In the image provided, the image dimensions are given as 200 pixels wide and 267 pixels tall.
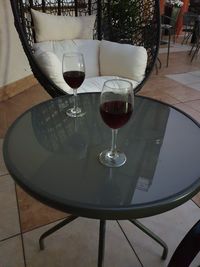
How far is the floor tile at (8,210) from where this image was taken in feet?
4.11

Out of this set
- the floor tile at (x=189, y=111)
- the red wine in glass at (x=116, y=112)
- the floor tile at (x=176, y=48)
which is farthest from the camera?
the floor tile at (x=176, y=48)

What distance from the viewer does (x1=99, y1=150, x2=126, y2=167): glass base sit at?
71cm

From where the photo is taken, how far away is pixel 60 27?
181 cm

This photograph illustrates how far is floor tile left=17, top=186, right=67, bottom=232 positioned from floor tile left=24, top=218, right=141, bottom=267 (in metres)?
0.05

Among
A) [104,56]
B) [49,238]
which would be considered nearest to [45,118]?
[49,238]

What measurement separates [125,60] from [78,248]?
3.82 feet

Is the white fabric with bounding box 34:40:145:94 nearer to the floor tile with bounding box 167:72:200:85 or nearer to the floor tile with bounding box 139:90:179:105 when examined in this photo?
the floor tile with bounding box 139:90:179:105

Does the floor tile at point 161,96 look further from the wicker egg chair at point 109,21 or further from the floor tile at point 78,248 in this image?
the floor tile at point 78,248

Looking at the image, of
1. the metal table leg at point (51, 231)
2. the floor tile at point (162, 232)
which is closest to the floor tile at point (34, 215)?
the metal table leg at point (51, 231)

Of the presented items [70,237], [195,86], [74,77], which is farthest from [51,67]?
[195,86]

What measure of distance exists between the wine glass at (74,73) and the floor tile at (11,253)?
2.19ft

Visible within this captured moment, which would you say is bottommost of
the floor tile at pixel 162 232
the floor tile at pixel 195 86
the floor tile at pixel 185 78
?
the floor tile at pixel 162 232

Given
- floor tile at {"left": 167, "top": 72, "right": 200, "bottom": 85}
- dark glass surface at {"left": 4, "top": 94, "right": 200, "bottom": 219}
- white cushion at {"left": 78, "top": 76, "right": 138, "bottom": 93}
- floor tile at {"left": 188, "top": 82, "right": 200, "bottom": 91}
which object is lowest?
floor tile at {"left": 188, "top": 82, "right": 200, "bottom": 91}

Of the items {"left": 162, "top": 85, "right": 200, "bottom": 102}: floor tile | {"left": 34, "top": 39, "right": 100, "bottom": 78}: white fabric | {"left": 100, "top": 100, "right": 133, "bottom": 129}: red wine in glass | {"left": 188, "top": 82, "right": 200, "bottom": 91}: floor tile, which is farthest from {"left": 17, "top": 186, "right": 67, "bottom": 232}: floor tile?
{"left": 188, "top": 82, "right": 200, "bottom": 91}: floor tile
